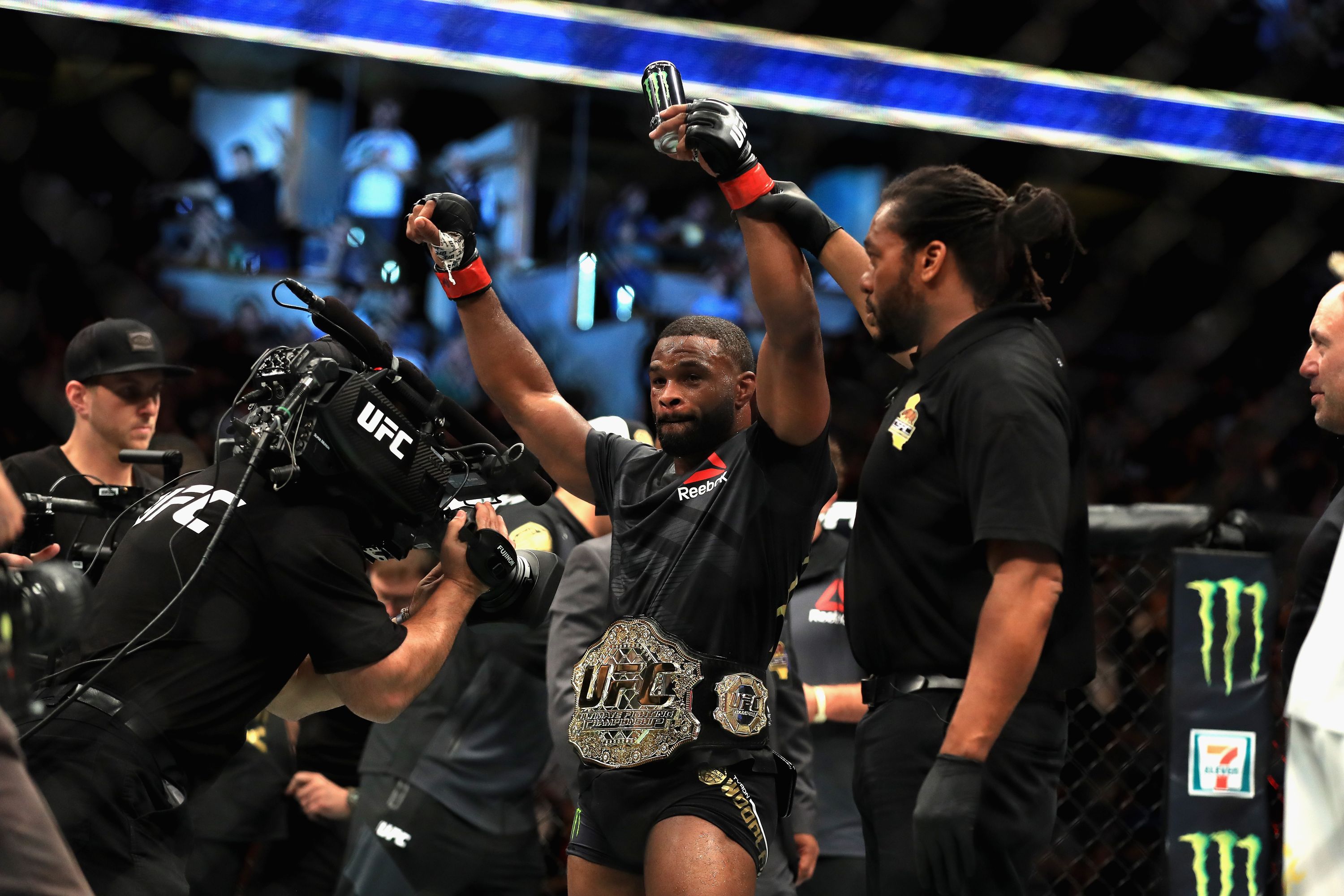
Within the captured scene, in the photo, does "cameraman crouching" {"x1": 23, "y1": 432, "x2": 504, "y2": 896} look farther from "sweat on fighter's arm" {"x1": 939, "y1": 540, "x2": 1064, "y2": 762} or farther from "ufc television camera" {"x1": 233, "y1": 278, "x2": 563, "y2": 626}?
"sweat on fighter's arm" {"x1": 939, "y1": 540, "x2": 1064, "y2": 762}

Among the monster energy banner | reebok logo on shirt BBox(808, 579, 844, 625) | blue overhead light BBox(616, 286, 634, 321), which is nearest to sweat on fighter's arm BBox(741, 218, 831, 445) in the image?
reebok logo on shirt BBox(808, 579, 844, 625)

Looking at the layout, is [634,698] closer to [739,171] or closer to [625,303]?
[739,171]

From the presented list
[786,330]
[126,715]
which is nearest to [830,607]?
[786,330]

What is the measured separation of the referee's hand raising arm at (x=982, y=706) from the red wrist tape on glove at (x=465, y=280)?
106 centimetres

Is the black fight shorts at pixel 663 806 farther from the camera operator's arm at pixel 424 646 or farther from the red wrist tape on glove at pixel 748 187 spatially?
the red wrist tape on glove at pixel 748 187

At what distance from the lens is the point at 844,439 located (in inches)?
183

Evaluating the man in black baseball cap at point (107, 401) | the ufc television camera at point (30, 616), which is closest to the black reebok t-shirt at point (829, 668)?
the man in black baseball cap at point (107, 401)

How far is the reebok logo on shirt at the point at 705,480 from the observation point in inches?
78.2

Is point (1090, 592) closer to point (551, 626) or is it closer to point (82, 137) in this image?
point (551, 626)

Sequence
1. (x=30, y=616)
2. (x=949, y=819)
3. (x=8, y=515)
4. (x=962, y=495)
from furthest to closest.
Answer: (x=962, y=495) → (x=949, y=819) → (x=30, y=616) → (x=8, y=515)

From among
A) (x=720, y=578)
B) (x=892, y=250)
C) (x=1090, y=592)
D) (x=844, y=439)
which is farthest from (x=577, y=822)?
(x=844, y=439)

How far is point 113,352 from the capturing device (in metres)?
2.93

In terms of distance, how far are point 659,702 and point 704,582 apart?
0.18 meters

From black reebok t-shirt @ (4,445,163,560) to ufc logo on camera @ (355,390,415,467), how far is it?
123 centimetres
